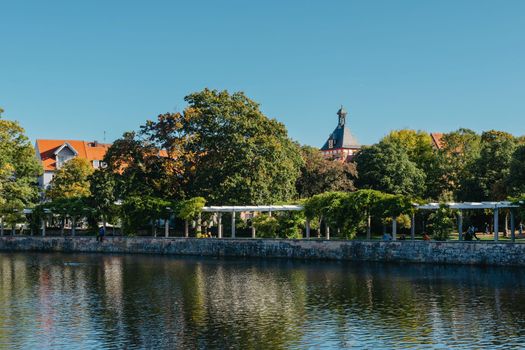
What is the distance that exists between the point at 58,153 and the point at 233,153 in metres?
46.1

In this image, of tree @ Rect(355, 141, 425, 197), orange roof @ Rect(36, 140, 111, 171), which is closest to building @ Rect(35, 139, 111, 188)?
orange roof @ Rect(36, 140, 111, 171)

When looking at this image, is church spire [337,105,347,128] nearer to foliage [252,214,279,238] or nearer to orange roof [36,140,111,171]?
orange roof [36,140,111,171]

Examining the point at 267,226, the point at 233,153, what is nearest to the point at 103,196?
the point at 233,153

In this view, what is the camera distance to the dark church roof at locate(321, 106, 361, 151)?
478 ft

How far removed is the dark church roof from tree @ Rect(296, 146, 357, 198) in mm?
68547

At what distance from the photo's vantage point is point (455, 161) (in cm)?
7788

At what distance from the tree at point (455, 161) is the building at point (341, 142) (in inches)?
2272

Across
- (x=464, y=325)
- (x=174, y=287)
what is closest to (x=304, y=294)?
(x=174, y=287)

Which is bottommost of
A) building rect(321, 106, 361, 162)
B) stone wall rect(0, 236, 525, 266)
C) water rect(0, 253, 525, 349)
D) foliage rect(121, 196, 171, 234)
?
water rect(0, 253, 525, 349)

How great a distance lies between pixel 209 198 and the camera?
62.4m

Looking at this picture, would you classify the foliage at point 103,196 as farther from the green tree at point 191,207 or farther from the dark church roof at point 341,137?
the dark church roof at point 341,137

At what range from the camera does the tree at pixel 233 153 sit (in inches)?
2411

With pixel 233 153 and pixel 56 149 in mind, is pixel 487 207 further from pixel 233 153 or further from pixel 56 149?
pixel 56 149

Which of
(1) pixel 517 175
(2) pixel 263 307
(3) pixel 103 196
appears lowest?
(2) pixel 263 307
